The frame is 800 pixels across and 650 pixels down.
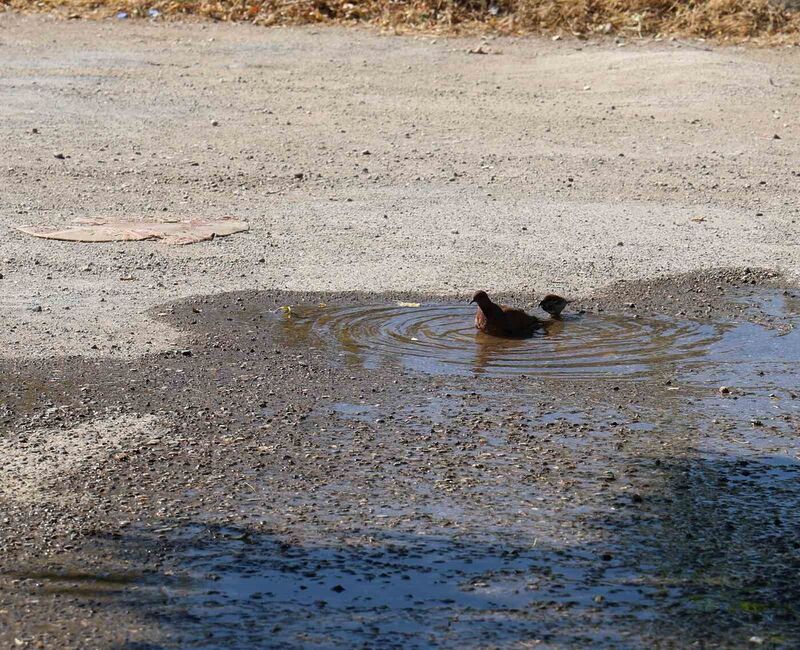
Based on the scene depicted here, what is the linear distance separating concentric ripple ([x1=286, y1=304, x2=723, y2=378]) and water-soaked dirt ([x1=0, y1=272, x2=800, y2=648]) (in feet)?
0.07

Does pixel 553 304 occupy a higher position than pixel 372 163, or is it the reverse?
pixel 372 163

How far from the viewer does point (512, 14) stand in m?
17.4

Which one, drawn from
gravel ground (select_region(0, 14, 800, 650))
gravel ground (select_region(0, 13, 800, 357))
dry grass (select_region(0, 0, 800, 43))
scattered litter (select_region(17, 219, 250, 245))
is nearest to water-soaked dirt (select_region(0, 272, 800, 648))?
gravel ground (select_region(0, 14, 800, 650))

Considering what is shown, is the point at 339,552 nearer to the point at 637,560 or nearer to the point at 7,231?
the point at 637,560

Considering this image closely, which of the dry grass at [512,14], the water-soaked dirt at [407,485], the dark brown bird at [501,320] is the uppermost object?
the dry grass at [512,14]

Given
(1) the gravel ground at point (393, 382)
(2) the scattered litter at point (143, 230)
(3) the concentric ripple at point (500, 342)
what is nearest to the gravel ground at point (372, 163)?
(1) the gravel ground at point (393, 382)

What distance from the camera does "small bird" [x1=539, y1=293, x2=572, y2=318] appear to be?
7.36 metres

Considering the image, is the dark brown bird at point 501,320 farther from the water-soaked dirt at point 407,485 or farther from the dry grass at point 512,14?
the dry grass at point 512,14

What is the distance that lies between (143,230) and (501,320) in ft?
10.6

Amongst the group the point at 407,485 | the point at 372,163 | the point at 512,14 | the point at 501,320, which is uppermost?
the point at 512,14

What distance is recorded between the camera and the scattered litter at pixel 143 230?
9031 mm

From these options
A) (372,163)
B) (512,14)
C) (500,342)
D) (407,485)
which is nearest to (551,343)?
(500,342)

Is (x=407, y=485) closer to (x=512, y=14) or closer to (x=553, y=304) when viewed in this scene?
(x=553, y=304)

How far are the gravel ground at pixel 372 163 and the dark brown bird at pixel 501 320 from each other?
0.93m
